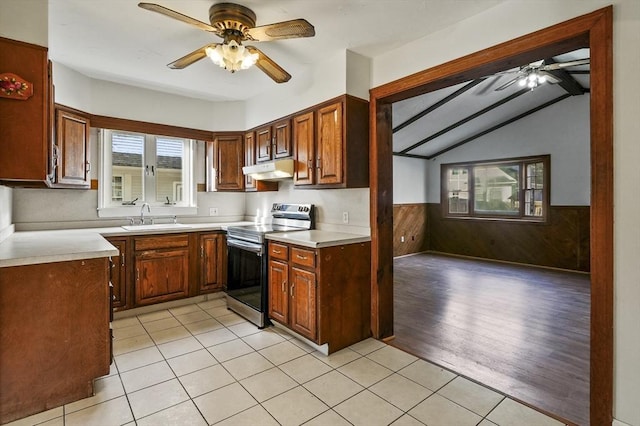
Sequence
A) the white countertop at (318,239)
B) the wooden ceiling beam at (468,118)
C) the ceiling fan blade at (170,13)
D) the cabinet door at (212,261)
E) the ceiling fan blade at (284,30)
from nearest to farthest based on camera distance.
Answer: the ceiling fan blade at (170,13), the ceiling fan blade at (284,30), the white countertop at (318,239), the cabinet door at (212,261), the wooden ceiling beam at (468,118)

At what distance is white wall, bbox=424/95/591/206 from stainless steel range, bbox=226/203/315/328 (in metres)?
5.25

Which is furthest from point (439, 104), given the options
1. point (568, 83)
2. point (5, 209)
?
point (5, 209)

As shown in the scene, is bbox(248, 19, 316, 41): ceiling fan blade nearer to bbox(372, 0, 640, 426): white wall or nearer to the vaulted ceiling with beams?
bbox(372, 0, 640, 426): white wall

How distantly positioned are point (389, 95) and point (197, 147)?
2855mm

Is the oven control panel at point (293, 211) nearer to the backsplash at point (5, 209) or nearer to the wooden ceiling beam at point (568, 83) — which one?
the backsplash at point (5, 209)

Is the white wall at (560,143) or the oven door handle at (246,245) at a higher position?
the white wall at (560,143)

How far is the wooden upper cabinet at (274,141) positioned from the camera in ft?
11.8

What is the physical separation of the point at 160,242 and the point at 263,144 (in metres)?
1.62

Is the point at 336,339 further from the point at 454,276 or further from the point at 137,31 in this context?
the point at 454,276

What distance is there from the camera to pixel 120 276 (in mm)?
3342

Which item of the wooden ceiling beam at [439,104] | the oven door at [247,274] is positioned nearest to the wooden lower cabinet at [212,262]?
the oven door at [247,274]

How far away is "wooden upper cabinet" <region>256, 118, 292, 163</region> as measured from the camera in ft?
11.8

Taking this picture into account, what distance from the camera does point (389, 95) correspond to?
2.85 m

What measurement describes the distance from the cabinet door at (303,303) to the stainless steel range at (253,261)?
419 mm
